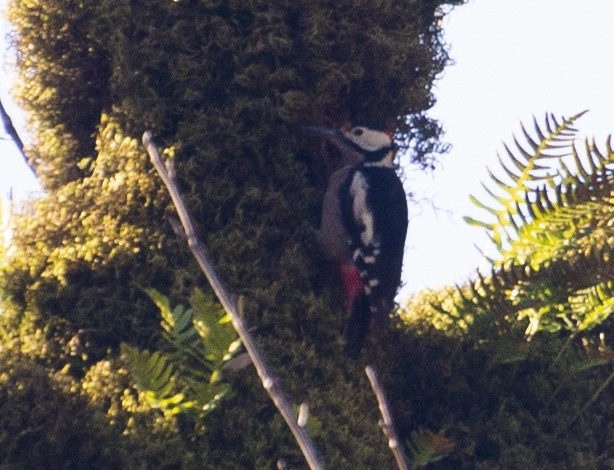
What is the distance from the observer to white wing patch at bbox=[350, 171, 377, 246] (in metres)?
3.69

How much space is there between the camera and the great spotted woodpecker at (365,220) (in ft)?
10.7

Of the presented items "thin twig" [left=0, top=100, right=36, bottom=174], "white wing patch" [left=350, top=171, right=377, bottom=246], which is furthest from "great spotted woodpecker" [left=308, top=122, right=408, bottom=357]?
"thin twig" [left=0, top=100, right=36, bottom=174]

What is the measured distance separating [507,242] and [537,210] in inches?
7.3

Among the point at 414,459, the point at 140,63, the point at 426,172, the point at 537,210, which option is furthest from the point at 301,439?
the point at 426,172

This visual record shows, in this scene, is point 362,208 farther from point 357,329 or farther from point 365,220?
point 357,329

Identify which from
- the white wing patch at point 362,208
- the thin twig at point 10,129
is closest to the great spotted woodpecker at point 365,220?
the white wing patch at point 362,208

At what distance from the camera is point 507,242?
3.18 metres

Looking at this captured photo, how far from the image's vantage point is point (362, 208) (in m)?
3.76

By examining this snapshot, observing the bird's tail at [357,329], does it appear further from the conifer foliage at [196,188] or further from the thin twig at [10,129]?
the thin twig at [10,129]

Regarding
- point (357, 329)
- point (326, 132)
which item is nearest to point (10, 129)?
point (326, 132)

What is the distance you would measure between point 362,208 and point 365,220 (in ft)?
0.13

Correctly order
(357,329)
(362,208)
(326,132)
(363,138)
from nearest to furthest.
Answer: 1. (357,329)
2. (326,132)
3. (363,138)
4. (362,208)

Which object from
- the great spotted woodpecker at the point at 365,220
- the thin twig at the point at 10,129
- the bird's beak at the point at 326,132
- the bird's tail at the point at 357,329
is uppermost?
the thin twig at the point at 10,129

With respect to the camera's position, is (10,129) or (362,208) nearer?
→ (10,129)
